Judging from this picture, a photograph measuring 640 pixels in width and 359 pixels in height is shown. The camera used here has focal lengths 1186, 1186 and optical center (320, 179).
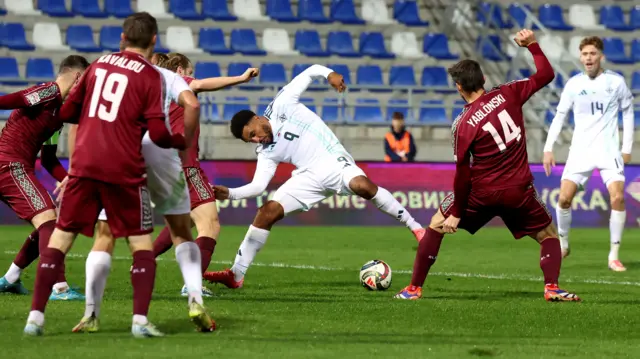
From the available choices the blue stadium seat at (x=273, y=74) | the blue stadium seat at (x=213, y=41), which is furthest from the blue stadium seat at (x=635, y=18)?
the blue stadium seat at (x=213, y=41)

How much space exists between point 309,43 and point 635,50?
25.1ft

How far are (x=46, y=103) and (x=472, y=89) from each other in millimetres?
3123

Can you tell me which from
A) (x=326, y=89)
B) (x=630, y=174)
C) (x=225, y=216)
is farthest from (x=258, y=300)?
(x=326, y=89)

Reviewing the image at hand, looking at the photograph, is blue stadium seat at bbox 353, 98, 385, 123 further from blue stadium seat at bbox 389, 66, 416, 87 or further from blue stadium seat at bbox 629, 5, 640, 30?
blue stadium seat at bbox 629, 5, 640, 30

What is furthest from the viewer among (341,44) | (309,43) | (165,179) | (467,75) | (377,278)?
(341,44)

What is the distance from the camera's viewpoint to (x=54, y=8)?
24.6m

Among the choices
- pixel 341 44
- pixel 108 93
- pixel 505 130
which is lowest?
pixel 341 44

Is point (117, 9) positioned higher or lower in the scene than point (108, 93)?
lower

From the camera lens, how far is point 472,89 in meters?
8.82

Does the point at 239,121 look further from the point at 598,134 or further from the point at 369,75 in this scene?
the point at 369,75

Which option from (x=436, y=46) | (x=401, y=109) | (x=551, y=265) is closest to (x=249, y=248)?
(x=551, y=265)

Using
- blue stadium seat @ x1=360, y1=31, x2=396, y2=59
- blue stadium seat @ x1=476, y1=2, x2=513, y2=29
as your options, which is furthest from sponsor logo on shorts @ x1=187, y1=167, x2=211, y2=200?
blue stadium seat @ x1=476, y1=2, x2=513, y2=29

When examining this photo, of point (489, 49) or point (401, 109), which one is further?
point (489, 49)

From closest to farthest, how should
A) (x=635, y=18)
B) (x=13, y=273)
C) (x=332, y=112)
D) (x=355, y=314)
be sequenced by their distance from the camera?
(x=355, y=314) < (x=13, y=273) < (x=332, y=112) < (x=635, y=18)
